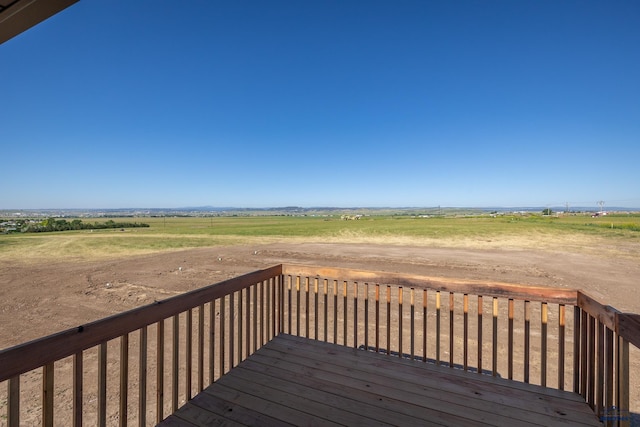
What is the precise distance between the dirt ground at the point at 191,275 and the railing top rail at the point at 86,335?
Answer: 4.38 m

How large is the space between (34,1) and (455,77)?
15670 mm

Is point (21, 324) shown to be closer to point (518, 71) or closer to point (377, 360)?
point (377, 360)

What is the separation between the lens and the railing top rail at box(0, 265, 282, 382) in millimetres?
1001

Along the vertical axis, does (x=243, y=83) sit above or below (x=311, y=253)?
above

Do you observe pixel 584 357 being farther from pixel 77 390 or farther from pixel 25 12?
pixel 25 12

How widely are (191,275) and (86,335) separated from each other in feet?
23.5

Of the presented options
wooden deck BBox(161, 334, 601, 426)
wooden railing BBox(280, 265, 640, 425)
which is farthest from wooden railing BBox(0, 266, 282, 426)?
wooden railing BBox(280, 265, 640, 425)

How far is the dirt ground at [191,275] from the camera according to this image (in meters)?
5.07

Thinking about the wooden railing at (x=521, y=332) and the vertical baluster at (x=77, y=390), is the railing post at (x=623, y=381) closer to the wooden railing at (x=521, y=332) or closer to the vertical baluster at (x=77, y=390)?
the wooden railing at (x=521, y=332)

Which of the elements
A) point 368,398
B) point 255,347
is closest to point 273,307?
point 255,347

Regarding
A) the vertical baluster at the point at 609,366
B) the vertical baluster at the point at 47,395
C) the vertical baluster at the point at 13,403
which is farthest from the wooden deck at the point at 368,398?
the vertical baluster at the point at 13,403

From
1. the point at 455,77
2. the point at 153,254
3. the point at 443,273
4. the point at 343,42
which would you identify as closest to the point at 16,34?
the point at 443,273

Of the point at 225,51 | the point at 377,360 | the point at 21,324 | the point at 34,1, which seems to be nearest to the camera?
the point at 34,1

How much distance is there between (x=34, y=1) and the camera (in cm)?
140
